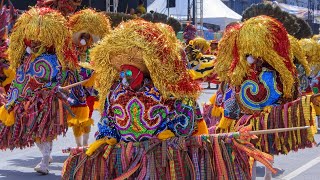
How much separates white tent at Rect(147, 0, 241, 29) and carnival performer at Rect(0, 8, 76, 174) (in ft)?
80.4

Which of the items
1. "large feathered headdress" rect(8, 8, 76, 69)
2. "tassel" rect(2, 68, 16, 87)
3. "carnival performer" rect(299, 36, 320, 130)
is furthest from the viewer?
"carnival performer" rect(299, 36, 320, 130)

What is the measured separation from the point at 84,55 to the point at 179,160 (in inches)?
186

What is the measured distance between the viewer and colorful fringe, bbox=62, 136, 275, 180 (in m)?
4.50

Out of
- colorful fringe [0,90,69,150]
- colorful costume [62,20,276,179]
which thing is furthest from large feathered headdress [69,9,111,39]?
colorful costume [62,20,276,179]

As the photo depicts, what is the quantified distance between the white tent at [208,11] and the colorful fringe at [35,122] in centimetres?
2460

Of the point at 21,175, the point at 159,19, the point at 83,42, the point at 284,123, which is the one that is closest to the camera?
the point at 284,123

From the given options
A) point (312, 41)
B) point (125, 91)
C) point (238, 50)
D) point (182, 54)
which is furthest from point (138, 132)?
point (312, 41)

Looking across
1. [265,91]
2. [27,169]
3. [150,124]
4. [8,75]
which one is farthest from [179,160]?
[8,75]

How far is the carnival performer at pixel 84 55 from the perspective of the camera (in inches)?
341

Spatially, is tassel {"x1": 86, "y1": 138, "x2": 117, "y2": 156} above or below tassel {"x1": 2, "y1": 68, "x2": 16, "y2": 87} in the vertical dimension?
below

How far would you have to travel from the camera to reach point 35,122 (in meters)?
7.59

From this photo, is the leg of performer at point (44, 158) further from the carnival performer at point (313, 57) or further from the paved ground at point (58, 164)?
the carnival performer at point (313, 57)

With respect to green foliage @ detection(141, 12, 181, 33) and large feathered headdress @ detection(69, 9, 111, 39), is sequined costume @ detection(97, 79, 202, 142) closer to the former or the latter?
large feathered headdress @ detection(69, 9, 111, 39)

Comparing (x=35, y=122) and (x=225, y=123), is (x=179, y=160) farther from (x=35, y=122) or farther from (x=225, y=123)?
(x=35, y=122)
